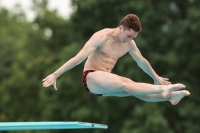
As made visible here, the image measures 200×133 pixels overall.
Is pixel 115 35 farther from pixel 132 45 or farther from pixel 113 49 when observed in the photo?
pixel 132 45

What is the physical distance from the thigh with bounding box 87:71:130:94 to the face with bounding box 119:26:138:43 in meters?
0.55

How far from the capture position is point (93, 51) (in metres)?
9.84

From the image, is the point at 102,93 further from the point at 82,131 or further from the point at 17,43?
the point at 17,43

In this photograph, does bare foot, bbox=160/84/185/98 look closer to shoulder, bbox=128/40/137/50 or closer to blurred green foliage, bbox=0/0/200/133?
shoulder, bbox=128/40/137/50

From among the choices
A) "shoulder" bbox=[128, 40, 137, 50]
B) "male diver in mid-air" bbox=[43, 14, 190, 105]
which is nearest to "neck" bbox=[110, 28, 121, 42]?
"male diver in mid-air" bbox=[43, 14, 190, 105]

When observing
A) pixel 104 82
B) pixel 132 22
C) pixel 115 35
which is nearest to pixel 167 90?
pixel 104 82

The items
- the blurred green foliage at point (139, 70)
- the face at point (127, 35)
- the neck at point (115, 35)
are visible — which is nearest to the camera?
the face at point (127, 35)

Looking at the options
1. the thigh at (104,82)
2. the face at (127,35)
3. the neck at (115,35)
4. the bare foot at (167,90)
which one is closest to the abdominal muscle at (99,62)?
the thigh at (104,82)

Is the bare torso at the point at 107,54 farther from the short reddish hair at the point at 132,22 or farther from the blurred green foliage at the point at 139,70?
the blurred green foliage at the point at 139,70

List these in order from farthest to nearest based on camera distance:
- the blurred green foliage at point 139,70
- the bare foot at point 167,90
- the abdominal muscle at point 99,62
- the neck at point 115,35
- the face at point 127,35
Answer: the blurred green foliage at point 139,70 < the abdominal muscle at point 99,62 < the neck at point 115,35 < the face at point 127,35 < the bare foot at point 167,90

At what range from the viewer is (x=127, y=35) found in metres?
9.44

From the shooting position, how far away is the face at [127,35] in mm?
9375

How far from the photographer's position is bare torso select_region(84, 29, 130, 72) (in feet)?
31.7

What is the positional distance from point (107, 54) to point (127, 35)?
523 mm
